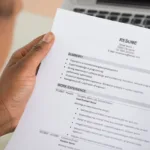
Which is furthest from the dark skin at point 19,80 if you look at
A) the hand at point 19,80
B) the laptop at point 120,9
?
the laptop at point 120,9

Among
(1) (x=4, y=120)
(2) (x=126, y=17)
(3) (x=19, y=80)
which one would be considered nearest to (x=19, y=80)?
(3) (x=19, y=80)

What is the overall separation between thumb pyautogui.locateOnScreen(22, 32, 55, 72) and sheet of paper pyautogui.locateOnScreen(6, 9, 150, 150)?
0.01m

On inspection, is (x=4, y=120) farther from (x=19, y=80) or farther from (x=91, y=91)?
(x=91, y=91)

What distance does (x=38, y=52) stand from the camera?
56 centimetres

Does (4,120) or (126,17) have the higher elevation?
(126,17)

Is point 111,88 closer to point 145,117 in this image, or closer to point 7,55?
point 145,117

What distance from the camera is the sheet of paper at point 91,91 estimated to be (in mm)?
549

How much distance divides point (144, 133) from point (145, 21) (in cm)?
24

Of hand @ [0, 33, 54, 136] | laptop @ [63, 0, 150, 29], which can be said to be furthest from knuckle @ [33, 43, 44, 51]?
laptop @ [63, 0, 150, 29]

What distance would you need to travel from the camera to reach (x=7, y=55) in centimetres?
84

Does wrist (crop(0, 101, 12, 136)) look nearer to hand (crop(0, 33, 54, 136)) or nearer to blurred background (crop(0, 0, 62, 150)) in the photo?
hand (crop(0, 33, 54, 136))

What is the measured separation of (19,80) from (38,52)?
0.26 ft

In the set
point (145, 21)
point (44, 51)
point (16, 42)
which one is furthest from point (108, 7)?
point (16, 42)

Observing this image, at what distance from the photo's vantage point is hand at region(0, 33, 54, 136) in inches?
22.2
